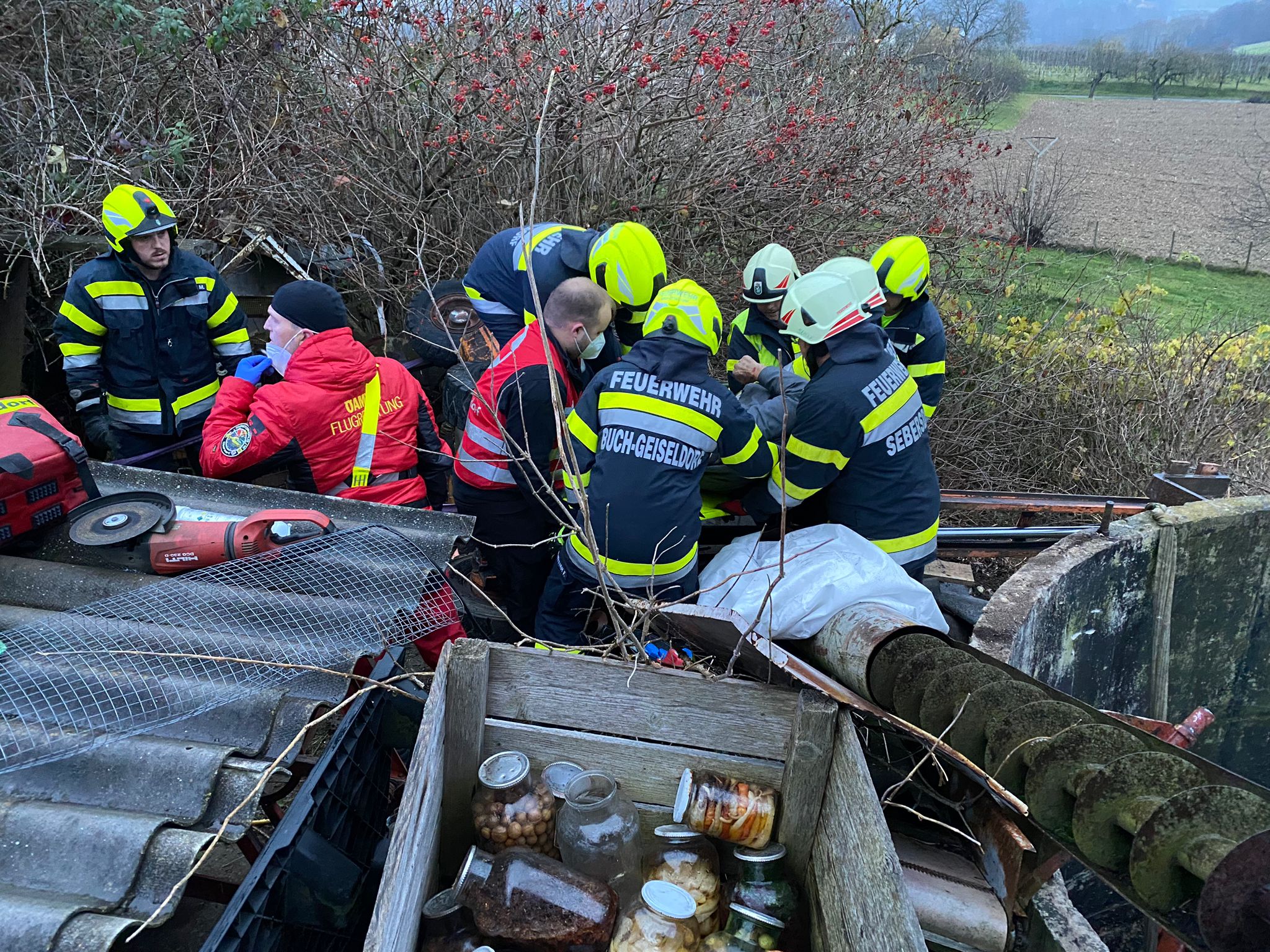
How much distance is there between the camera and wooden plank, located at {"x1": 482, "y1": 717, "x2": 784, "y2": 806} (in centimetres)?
194

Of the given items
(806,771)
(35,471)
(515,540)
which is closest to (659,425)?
(515,540)

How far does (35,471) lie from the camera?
252 cm

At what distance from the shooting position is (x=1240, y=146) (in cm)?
2672

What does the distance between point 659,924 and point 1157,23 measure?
165 meters

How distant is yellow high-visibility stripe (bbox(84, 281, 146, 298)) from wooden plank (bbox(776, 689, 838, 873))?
162 inches

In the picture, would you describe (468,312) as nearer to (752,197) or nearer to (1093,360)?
(752,197)

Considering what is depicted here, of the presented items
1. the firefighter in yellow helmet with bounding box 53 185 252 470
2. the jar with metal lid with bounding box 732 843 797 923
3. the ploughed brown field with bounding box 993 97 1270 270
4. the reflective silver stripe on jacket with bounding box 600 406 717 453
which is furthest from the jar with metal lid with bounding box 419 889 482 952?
the ploughed brown field with bounding box 993 97 1270 270

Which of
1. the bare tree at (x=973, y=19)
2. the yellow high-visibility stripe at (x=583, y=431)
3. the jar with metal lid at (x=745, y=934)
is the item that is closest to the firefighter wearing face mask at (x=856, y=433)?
the yellow high-visibility stripe at (x=583, y=431)

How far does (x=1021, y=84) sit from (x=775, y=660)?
127 feet

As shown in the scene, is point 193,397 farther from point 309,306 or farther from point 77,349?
point 309,306

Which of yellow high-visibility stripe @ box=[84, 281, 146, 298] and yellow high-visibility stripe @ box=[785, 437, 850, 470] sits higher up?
yellow high-visibility stripe @ box=[84, 281, 146, 298]

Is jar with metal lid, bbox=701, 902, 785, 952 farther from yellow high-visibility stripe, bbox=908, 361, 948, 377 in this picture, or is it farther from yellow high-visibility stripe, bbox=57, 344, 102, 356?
yellow high-visibility stripe, bbox=57, 344, 102, 356

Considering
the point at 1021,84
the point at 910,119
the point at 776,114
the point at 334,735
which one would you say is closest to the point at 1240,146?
the point at 1021,84

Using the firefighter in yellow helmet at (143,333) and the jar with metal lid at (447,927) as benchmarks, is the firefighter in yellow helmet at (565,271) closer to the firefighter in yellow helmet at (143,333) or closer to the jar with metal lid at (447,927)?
the firefighter in yellow helmet at (143,333)
